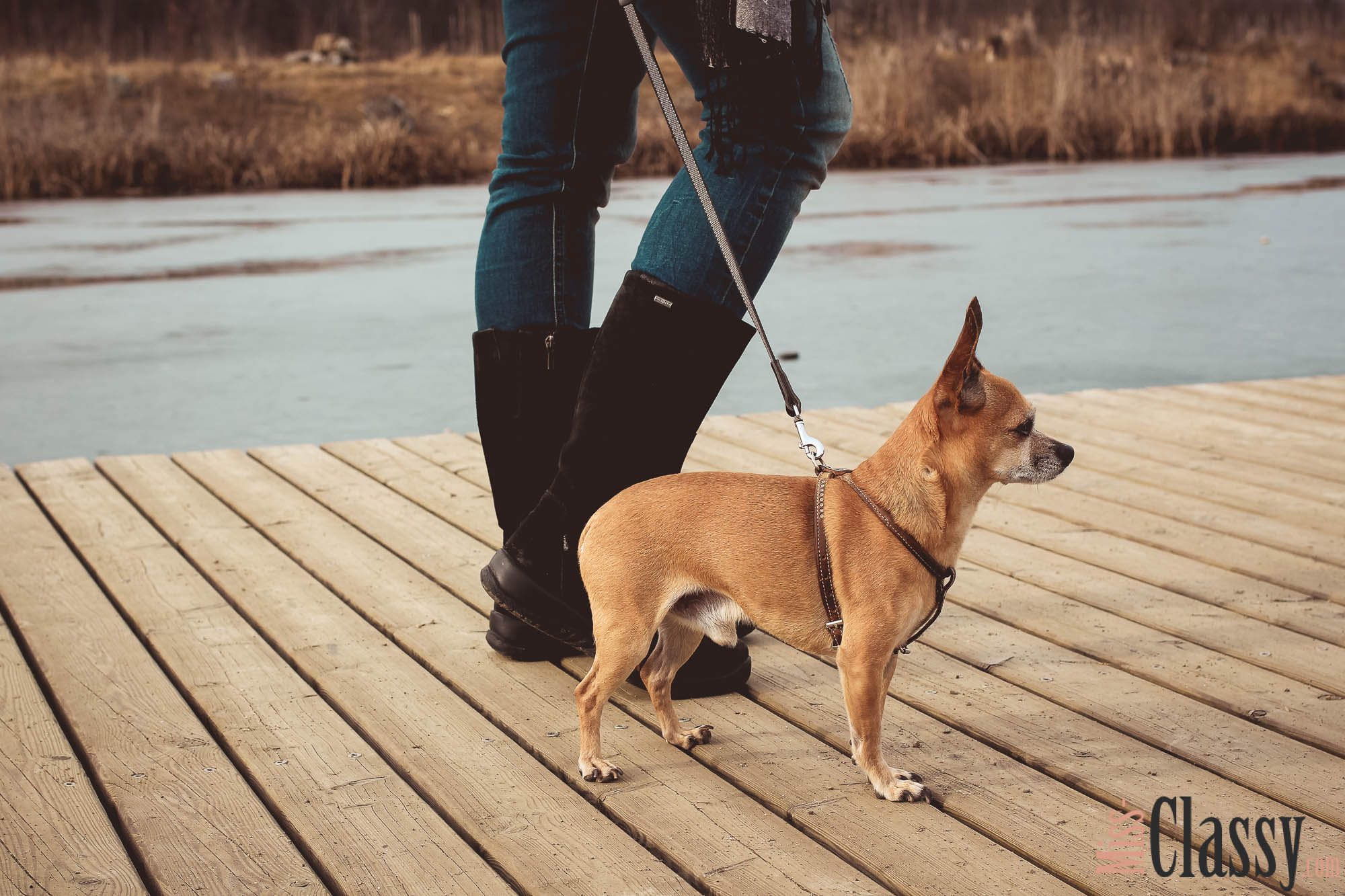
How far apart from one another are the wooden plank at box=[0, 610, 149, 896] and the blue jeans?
0.89 metres

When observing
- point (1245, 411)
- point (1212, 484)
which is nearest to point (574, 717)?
point (1212, 484)

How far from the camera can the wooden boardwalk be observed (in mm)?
1553

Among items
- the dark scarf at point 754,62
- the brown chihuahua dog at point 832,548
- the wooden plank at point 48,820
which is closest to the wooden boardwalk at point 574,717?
the wooden plank at point 48,820

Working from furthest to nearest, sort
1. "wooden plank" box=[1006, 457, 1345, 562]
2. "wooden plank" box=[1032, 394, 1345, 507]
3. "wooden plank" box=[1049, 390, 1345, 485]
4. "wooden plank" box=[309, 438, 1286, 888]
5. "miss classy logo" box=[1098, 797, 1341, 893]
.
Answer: "wooden plank" box=[1049, 390, 1345, 485] < "wooden plank" box=[1032, 394, 1345, 507] < "wooden plank" box=[1006, 457, 1345, 562] < "wooden plank" box=[309, 438, 1286, 888] < "miss classy logo" box=[1098, 797, 1341, 893]

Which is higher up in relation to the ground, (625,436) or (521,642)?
(625,436)

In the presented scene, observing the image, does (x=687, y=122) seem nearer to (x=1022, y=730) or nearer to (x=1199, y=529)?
(x=1199, y=529)

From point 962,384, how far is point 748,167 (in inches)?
18.6

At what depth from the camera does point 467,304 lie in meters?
6.12

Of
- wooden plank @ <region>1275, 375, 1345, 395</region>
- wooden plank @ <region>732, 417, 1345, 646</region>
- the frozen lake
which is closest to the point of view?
wooden plank @ <region>732, 417, 1345, 646</region>

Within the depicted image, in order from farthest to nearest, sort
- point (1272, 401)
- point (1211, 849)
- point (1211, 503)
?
point (1272, 401)
point (1211, 503)
point (1211, 849)

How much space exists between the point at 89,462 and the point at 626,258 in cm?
376

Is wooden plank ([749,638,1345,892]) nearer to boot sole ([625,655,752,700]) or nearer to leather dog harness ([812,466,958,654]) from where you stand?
boot sole ([625,655,752,700])

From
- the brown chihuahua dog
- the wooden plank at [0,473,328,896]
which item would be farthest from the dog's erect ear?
the wooden plank at [0,473,328,896]

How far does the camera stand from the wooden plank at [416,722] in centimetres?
155
